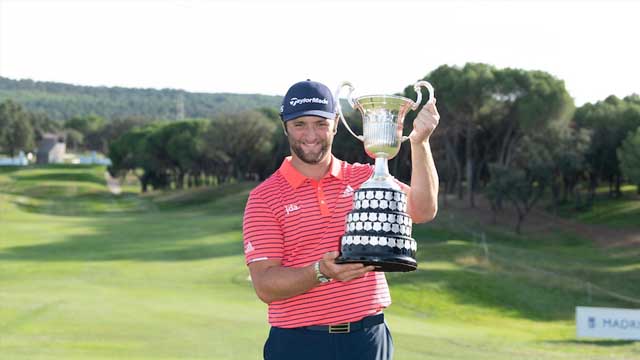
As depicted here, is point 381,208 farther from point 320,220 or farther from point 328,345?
point 328,345

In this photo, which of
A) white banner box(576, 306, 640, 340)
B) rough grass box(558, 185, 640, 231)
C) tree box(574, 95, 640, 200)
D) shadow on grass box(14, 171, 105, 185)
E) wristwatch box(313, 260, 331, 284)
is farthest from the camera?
shadow on grass box(14, 171, 105, 185)

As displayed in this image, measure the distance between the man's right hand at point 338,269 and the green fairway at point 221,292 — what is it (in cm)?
810

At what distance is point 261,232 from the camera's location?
176 inches

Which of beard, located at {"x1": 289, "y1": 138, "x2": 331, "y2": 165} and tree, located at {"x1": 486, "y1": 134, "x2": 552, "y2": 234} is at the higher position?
beard, located at {"x1": 289, "y1": 138, "x2": 331, "y2": 165}

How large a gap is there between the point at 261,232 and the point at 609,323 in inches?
494

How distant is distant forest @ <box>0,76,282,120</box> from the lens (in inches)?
6107

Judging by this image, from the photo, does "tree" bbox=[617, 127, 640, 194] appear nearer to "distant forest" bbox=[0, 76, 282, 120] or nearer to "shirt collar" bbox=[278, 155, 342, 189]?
"shirt collar" bbox=[278, 155, 342, 189]

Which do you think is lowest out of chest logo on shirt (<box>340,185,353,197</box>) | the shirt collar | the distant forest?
chest logo on shirt (<box>340,185,353,197</box>)

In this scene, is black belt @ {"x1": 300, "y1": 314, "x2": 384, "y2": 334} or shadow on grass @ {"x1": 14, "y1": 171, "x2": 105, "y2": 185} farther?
shadow on grass @ {"x1": 14, "y1": 171, "x2": 105, "y2": 185}

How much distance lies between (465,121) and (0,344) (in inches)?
1955

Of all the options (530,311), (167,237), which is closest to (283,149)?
(167,237)

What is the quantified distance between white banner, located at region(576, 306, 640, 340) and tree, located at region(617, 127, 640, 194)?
36.7m

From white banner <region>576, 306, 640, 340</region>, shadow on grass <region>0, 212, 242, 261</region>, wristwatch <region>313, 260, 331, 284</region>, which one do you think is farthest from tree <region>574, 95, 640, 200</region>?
wristwatch <region>313, 260, 331, 284</region>

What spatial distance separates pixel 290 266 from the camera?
448 cm
